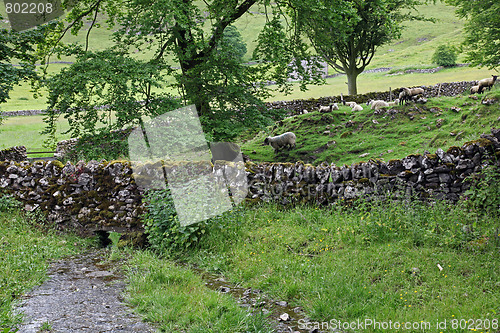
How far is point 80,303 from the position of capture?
550 cm

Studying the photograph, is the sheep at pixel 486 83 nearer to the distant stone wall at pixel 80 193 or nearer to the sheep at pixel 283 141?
the sheep at pixel 283 141

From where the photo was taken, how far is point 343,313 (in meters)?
4.89

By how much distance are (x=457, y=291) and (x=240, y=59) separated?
1230 cm

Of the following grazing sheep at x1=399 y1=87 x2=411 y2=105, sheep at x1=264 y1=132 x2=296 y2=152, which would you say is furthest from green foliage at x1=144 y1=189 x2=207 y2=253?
grazing sheep at x1=399 y1=87 x2=411 y2=105

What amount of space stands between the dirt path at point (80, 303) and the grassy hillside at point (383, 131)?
35.4 feet

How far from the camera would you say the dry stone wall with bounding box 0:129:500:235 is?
7988mm

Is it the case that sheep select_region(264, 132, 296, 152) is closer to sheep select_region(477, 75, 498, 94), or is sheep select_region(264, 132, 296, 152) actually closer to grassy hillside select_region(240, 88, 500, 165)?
grassy hillside select_region(240, 88, 500, 165)

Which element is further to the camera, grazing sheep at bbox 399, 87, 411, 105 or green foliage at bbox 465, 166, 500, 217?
grazing sheep at bbox 399, 87, 411, 105

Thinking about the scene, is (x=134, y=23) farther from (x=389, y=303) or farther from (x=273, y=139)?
(x=389, y=303)

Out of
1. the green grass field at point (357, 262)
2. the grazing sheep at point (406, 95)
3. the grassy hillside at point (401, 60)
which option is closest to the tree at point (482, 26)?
the grazing sheep at point (406, 95)

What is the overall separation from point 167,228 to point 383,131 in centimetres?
1382

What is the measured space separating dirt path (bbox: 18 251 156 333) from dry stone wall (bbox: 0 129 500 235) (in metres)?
2.04

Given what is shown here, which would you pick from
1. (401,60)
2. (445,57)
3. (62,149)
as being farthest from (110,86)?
(401,60)

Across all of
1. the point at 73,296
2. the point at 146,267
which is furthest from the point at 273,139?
the point at 73,296
